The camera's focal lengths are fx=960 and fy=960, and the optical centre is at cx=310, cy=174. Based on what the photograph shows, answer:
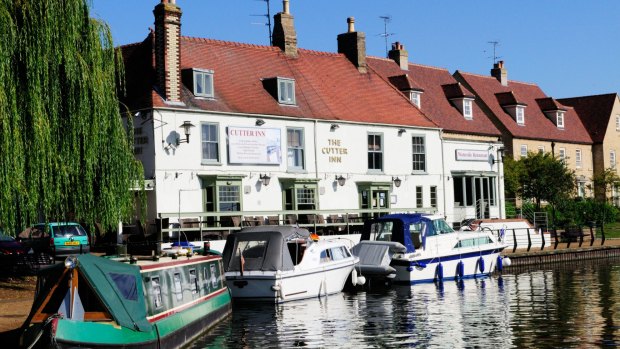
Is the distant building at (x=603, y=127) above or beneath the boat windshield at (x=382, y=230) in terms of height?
above

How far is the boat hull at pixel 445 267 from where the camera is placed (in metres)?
33.7

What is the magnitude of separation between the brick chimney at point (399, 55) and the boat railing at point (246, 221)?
17.3 metres

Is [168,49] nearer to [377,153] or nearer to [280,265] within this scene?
[377,153]

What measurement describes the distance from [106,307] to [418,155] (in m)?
34.8

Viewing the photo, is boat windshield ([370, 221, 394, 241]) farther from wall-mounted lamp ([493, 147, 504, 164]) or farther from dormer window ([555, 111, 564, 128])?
dormer window ([555, 111, 564, 128])

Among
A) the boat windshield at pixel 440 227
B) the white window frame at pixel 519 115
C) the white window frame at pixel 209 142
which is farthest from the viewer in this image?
the white window frame at pixel 519 115

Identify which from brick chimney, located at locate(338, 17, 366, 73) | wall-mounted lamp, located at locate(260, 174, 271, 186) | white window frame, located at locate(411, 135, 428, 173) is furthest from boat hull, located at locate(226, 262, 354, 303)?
brick chimney, located at locate(338, 17, 366, 73)

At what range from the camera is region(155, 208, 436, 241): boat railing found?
115ft

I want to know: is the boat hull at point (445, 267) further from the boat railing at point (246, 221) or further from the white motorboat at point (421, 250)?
the boat railing at point (246, 221)

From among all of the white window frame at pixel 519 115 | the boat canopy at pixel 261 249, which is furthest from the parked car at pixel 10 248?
the white window frame at pixel 519 115

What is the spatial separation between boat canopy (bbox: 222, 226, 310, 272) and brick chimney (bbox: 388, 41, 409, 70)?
106 ft

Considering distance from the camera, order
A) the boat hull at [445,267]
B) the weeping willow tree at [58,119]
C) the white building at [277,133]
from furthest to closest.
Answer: the white building at [277,133]
the boat hull at [445,267]
the weeping willow tree at [58,119]

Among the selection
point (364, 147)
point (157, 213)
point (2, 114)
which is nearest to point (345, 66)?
point (364, 147)

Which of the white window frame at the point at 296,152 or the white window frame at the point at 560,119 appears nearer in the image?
the white window frame at the point at 296,152
